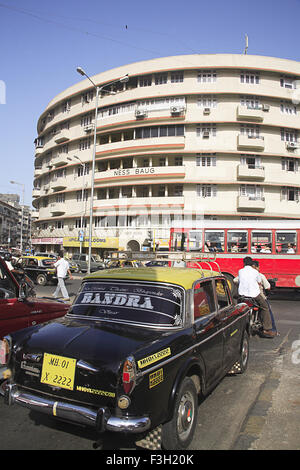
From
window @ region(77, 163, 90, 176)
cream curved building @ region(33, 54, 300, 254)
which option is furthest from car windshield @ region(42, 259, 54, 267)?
window @ region(77, 163, 90, 176)

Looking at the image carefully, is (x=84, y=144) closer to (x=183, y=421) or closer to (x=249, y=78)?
(x=249, y=78)

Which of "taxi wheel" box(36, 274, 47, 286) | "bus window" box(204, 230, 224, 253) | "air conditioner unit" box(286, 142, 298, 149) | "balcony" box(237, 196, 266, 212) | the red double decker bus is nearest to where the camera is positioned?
the red double decker bus

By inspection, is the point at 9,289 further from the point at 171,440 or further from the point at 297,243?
the point at 297,243

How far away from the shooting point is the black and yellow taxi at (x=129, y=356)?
2541 millimetres

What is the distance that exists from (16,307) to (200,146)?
32.1m

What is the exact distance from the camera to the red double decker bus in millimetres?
14086

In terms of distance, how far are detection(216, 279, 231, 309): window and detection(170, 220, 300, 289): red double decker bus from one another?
956 cm

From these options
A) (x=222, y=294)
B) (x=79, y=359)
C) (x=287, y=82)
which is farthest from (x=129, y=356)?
(x=287, y=82)

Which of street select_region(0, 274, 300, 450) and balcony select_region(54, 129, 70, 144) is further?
balcony select_region(54, 129, 70, 144)

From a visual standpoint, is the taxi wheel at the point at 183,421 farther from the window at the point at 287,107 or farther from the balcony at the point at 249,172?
the window at the point at 287,107

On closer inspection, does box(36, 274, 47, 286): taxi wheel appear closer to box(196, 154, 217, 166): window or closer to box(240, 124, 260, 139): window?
box(196, 154, 217, 166): window

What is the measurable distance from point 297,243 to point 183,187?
21203 mm

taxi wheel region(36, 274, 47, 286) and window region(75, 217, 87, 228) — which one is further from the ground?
window region(75, 217, 87, 228)
